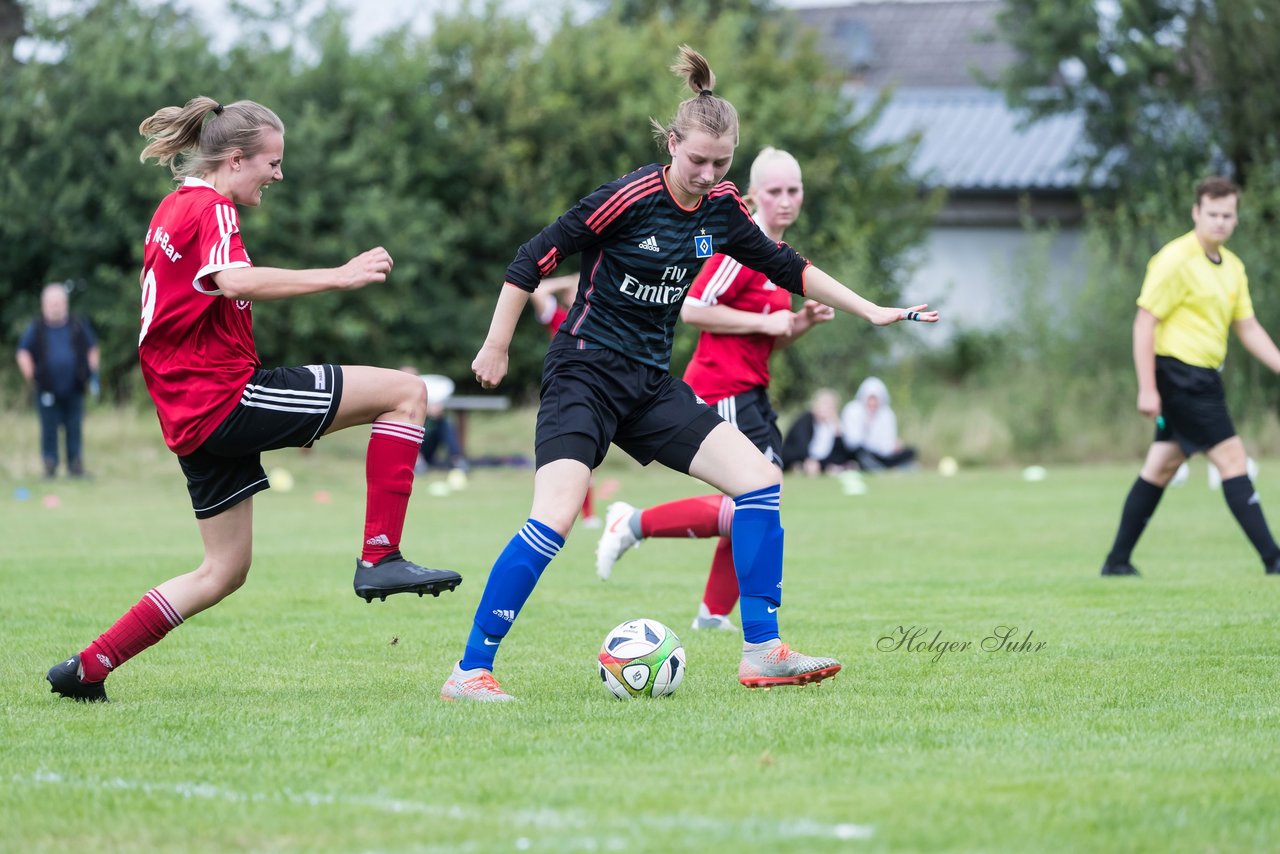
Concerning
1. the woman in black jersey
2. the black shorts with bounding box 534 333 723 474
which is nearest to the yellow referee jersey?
the woman in black jersey

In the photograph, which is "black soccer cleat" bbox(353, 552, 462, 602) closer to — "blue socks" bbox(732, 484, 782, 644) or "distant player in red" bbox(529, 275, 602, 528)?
"blue socks" bbox(732, 484, 782, 644)

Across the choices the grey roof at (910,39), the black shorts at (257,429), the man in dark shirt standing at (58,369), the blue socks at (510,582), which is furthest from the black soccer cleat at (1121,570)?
the grey roof at (910,39)

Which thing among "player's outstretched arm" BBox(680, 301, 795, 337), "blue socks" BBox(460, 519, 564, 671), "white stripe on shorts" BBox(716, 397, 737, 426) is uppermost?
"player's outstretched arm" BBox(680, 301, 795, 337)

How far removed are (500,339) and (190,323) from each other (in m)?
0.98

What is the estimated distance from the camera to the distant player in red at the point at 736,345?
7.27 meters

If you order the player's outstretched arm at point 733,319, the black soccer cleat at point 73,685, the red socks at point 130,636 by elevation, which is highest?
the player's outstretched arm at point 733,319

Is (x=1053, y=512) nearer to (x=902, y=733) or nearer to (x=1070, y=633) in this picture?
(x=1070, y=633)

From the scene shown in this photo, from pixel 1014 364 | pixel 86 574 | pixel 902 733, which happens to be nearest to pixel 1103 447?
pixel 1014 364

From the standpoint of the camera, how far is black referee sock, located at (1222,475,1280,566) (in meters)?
9.38

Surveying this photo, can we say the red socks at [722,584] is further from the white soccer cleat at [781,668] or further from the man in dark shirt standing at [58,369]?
the man in dark shirt standing at [58,369]

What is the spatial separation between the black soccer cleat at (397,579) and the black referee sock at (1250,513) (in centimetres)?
562

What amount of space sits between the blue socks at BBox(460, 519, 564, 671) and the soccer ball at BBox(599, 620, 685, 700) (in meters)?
0.38

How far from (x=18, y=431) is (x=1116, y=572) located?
1608 cm

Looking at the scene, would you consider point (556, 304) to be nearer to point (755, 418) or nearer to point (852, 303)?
point (755, 418)
